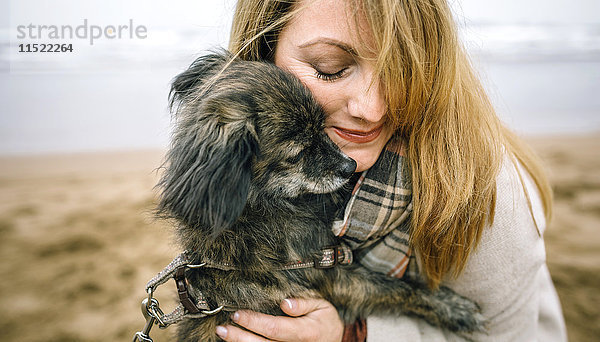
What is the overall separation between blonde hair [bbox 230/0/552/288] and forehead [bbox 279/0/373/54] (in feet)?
0.11

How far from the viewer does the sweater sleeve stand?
186cm

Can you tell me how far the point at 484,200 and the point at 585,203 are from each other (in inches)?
156

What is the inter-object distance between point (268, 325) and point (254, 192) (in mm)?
602

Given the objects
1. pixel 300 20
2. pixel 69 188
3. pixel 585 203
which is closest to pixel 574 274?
pixel 585 203

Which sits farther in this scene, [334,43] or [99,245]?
[99,245]

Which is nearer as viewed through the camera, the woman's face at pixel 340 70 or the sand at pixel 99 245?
the woman's face at pixel 340 70

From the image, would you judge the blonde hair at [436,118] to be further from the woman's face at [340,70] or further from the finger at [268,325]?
the finger at [268,325]

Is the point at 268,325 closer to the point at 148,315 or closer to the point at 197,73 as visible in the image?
the point at 148,315

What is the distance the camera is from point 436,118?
1851 millimetres

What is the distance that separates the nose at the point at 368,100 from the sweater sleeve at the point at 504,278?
64cm

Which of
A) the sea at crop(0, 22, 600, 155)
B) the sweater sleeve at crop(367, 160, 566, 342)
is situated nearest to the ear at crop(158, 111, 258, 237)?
the sweater sleeve at crop(367, 160, 566, 342)

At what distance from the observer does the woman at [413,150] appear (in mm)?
1682

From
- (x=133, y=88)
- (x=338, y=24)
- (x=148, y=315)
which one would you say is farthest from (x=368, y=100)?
(x=133, y=88)

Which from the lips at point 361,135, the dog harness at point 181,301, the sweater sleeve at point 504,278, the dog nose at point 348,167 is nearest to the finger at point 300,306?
the dog harness at point 181,301
